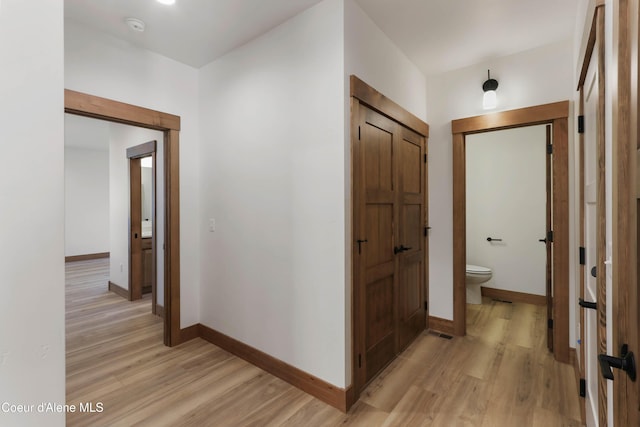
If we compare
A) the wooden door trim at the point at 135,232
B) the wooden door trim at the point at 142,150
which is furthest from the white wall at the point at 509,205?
the wooden door trim at the point at 135,232

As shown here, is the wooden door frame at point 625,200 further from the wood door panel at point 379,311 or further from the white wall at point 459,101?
the white wall at point 459,101

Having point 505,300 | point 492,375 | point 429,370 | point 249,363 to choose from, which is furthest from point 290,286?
point 505,300

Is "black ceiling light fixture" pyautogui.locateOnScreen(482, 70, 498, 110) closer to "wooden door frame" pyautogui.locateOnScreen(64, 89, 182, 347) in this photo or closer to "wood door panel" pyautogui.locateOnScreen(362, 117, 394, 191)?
"wood door panel" pyautogui.locateOnScreen(362, 117, 394, 191)

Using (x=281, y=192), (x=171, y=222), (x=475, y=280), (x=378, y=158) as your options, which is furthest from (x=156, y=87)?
(x=475, y=280)

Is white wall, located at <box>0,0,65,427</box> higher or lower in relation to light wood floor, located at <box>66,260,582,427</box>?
higher

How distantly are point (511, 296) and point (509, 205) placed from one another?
1239mm

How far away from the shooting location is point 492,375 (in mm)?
2293

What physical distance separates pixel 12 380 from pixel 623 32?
1887 mm

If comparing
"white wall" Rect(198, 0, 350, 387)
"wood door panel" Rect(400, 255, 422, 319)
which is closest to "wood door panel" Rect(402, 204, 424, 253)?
"wood door panel" Rect(400, 255, 422, 319)

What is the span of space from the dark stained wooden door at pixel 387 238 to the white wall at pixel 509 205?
5.59 ft

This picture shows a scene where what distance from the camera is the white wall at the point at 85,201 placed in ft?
23.6

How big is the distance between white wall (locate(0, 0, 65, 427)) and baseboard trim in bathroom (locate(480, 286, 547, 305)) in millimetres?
4642

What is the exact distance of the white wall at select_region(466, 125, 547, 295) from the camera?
388 cm

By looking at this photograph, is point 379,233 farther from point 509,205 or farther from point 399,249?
point 509,205
